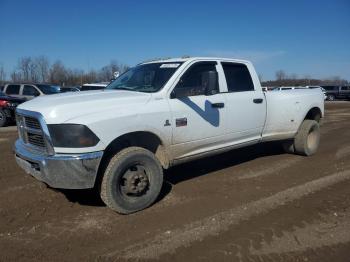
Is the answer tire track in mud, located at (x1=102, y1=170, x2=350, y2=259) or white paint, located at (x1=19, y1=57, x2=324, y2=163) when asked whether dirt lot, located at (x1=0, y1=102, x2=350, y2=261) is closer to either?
tire track in mud, located at (x1=102, y1=170, x2=350, y2=259)

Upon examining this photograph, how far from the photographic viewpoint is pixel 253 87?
6.89 meters

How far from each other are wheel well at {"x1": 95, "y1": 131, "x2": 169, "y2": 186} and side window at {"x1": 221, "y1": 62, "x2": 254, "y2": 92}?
5.64 ft

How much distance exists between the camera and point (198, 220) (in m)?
4.62

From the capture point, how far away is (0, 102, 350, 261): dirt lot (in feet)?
12.6

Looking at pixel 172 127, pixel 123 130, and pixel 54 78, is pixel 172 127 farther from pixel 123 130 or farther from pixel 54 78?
pixel 54 78

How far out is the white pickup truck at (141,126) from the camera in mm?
4457

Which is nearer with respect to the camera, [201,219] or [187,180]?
[201,219]

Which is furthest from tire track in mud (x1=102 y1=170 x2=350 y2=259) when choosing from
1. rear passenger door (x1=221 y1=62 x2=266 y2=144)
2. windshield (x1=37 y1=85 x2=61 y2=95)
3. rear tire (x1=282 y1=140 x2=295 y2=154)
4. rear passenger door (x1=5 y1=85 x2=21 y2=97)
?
rear passenger door (x1=5 y1=85 x2=21 y2=97)

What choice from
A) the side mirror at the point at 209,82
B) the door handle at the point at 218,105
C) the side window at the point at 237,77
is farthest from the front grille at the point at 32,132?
the side window at the point at 237,77

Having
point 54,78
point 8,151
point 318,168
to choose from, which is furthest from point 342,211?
point 54,78

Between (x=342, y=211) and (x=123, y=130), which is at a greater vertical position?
(x=123, y=130)

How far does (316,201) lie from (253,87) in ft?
7.99

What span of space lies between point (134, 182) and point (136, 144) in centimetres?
56

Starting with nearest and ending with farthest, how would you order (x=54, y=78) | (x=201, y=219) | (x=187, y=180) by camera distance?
Result: (x=201, y=219) → (x=187, y=180) → (x=54, y=78)
